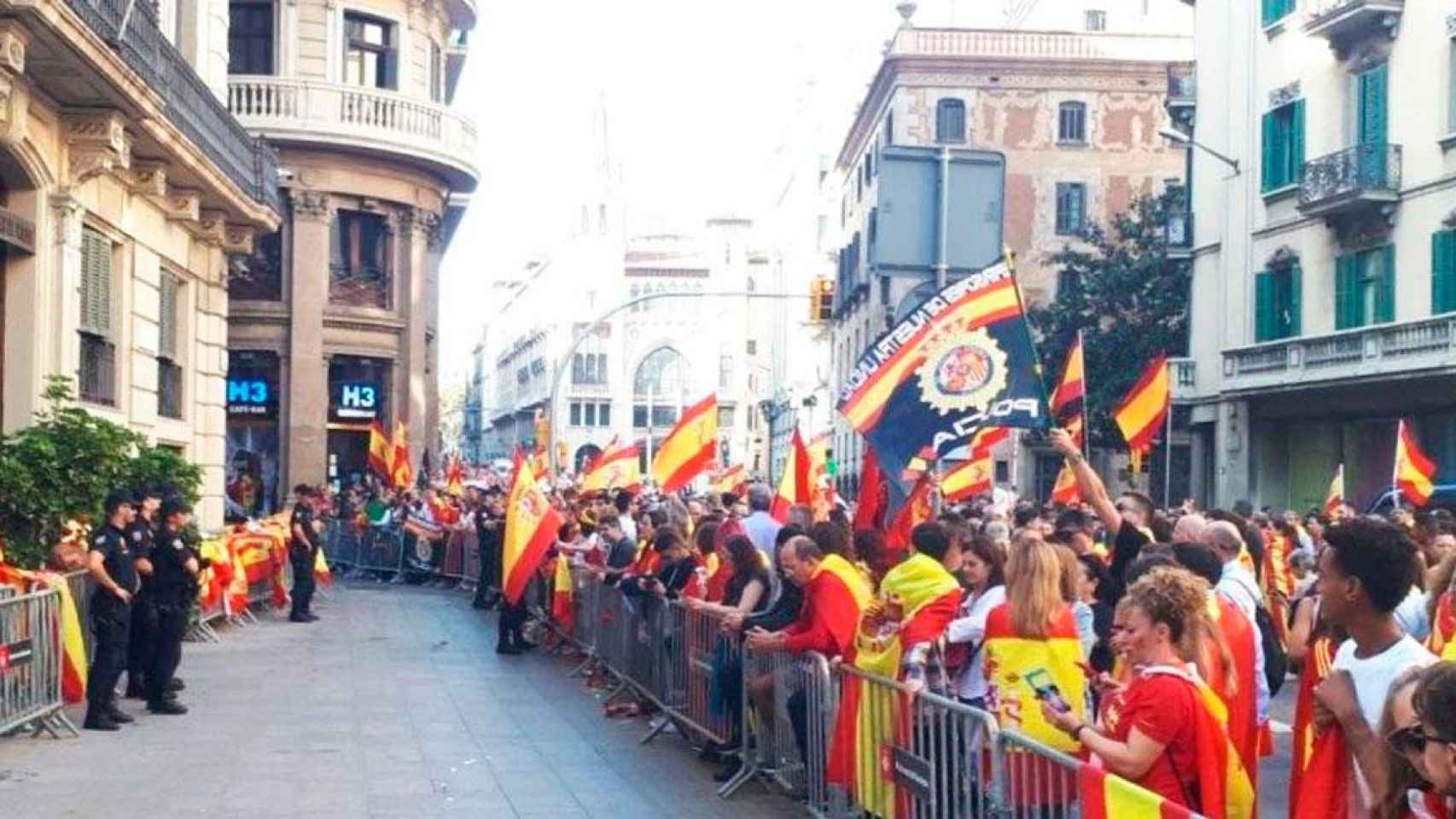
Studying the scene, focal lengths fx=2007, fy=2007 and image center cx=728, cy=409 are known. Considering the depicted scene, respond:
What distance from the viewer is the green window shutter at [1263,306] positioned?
38.4 metres

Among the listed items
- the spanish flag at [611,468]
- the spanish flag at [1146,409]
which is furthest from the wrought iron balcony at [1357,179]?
the spanish flag at [611,468]

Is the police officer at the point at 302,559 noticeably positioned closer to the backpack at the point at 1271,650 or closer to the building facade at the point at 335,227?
the building facade at the point at 335,227

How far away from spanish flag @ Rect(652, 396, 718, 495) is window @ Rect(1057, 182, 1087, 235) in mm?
40228

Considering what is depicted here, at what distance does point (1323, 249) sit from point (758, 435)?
80.6 m

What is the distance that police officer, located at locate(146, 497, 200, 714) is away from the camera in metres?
15.0

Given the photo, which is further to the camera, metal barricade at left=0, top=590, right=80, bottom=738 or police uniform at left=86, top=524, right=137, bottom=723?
police uniform at left=86, top=524, right=137, bottom=723

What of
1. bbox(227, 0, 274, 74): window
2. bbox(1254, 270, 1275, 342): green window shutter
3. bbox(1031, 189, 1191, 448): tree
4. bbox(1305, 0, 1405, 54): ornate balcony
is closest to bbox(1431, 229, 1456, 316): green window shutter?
bbox(1305, 0, 1405, 54): ornate balcony

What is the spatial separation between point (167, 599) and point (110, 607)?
1.28 m

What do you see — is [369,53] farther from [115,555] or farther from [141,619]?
[115,555]

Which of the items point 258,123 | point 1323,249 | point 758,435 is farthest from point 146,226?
point 758,435

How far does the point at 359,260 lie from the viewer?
41312mm

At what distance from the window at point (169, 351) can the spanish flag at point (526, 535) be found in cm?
757

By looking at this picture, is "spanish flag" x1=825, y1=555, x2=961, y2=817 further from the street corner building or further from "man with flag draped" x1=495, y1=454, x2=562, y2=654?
the street corner building

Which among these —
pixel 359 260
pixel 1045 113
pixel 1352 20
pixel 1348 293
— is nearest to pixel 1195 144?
pixel 1352 20
